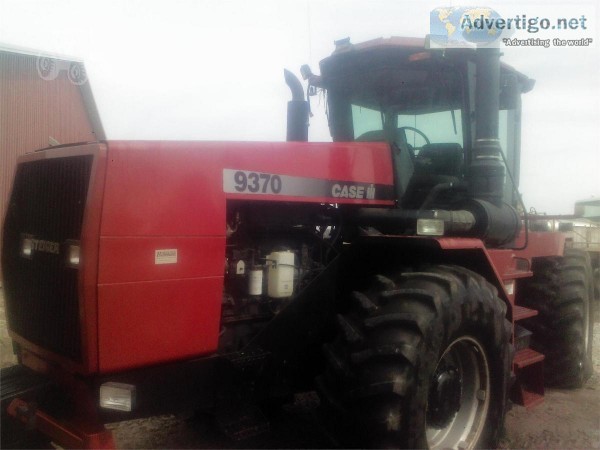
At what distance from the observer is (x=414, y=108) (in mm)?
4453

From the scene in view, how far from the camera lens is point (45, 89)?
50.7 ft

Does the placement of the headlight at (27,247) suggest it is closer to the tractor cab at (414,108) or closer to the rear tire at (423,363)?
the rear tire at (423,363)

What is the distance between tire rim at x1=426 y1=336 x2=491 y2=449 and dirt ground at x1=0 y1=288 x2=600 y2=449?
60 cm

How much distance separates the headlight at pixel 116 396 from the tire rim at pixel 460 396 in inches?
65.3

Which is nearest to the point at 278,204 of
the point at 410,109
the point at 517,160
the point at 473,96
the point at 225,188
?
the point at 225,188

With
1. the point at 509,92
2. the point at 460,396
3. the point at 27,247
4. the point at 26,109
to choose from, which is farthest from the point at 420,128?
the point at 26,109

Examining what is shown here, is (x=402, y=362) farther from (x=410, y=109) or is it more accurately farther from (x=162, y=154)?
(x=410, y=109)

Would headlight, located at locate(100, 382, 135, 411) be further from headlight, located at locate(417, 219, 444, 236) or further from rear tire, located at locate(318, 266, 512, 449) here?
headlight, located at locate(417, 219, 444, 236)

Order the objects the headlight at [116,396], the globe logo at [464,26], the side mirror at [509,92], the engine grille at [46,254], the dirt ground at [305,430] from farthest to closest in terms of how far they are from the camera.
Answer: the side mirror at [509,92] < the globe logo at [464,26] < the dirt ground at [305,430] < the engine grille at [46,254] < the headlight at [116,396]

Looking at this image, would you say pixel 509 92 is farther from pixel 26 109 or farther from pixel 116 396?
pixel 26 109

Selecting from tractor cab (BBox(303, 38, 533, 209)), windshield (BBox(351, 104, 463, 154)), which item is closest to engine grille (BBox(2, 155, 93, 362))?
tractor cab (BBox(303, 38, 533, 209))

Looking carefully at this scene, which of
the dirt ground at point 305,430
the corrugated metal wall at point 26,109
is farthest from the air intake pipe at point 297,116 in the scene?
the corrugated metal wall at point 26,109

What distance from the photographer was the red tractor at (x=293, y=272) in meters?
2.68

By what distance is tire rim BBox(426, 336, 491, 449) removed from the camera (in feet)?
10.8
